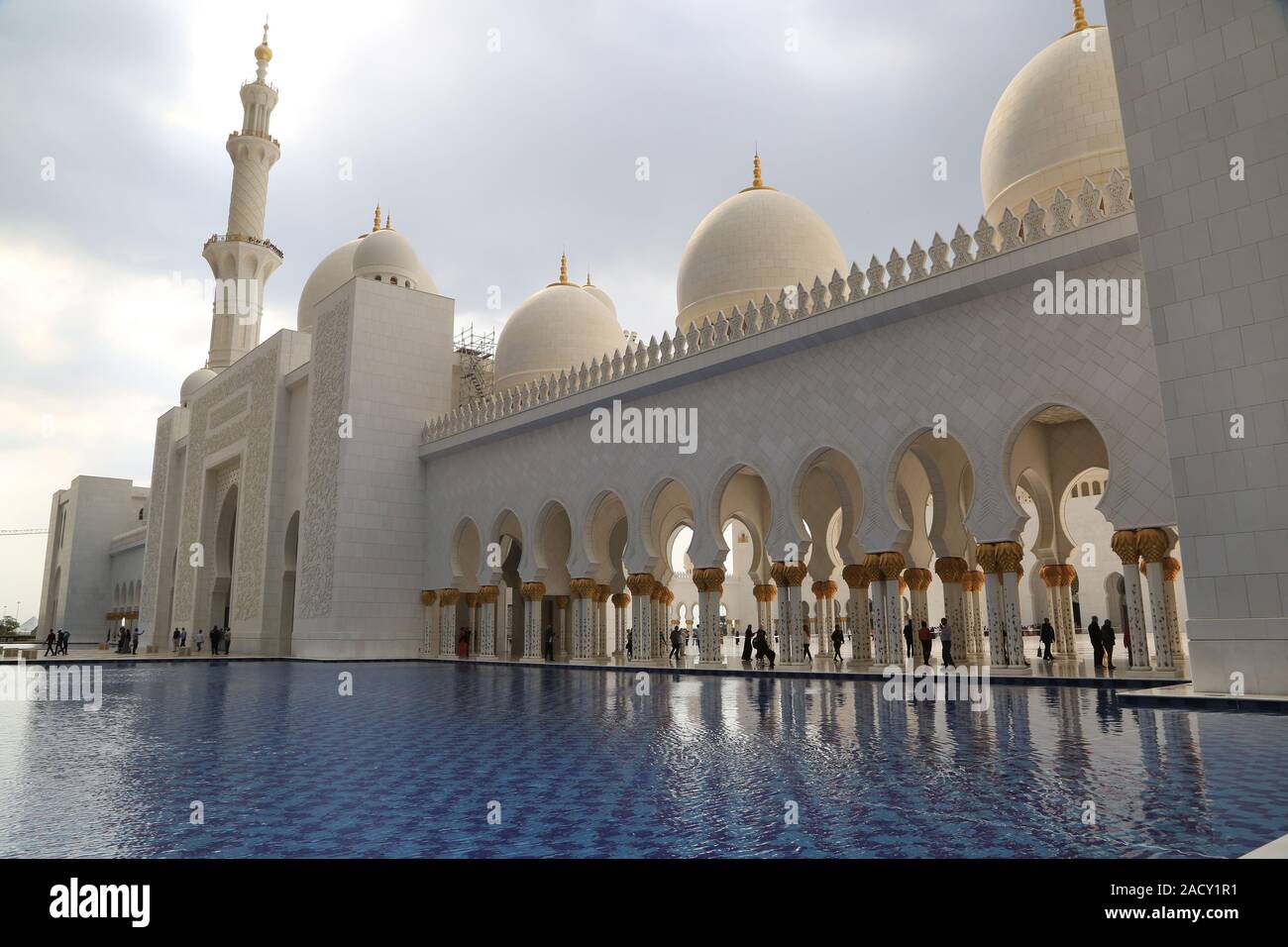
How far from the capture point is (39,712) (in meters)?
6.69

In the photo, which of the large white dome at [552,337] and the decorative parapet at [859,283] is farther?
the large white dome at [552,337]

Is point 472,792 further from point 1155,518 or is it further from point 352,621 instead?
point 352,621

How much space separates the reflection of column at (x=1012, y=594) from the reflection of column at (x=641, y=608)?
195 inches

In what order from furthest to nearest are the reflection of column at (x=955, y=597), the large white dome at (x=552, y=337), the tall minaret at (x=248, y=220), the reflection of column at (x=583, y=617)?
the tall minaret at (x=248, y=220)
the large white dome at (x=552, y=337)
the reflection of column at (x=583, y=617)
the reflection of column at (x=955, y=597)

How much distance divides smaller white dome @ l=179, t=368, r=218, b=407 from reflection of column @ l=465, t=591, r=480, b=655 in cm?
1246

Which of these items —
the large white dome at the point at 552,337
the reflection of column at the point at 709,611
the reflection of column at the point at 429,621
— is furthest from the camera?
the large white dome at the point at 552,337

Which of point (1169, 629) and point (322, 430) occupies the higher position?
point (322, 430)

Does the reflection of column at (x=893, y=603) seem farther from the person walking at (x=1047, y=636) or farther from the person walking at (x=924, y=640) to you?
the person walking at (x=1047, y=636)

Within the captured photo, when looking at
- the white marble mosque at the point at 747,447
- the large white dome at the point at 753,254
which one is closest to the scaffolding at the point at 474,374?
the white marble mosque at the point at 747,447

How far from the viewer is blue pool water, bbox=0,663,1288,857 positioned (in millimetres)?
2580

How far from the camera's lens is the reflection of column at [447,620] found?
15.1 metres

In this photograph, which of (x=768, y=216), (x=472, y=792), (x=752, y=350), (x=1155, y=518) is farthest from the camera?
(x=768, y=216)
